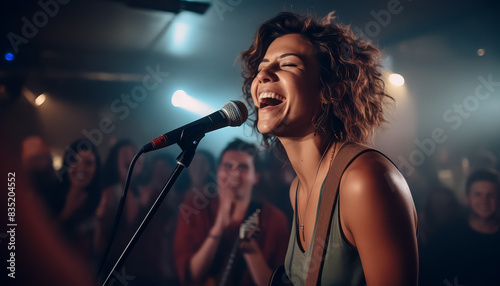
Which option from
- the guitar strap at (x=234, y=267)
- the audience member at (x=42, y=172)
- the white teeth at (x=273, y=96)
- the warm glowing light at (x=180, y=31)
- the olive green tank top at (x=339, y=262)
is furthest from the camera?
the warm glowing light at (x=180, y=31)

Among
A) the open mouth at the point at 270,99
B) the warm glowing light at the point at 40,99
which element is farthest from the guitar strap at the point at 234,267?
the warm glowing light at the point at 40,99

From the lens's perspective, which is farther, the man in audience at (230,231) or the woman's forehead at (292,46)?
the man in audience at (230,231)

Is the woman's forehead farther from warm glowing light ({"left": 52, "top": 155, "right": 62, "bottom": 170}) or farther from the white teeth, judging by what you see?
warm glowing light ({"left": 52, "top": 155, "right": 62, "bottom": 170})

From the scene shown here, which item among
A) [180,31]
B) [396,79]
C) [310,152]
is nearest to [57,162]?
[180,31]

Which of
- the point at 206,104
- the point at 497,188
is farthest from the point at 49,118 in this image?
the point at 497,188

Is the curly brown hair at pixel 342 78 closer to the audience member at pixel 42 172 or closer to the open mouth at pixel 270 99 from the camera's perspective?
the open mouth at pixel 270 99

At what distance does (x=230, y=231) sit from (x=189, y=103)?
3.38ft

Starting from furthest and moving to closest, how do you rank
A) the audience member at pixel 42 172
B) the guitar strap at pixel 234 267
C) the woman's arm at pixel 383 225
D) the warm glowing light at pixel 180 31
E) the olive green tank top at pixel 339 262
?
→ the warm glowing light at pixel 180 31
the guitar strap at pixel 234 267
the audience member at pixel 42 172
the olive green tank top at pixel 339 262
the woman's arm at pixel 383 225

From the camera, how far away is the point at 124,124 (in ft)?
6.30

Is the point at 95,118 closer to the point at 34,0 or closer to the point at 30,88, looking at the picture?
the point at 30,88

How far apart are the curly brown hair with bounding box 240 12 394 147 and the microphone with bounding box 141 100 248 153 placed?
0.44 meters

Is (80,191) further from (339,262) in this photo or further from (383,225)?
(383,225)

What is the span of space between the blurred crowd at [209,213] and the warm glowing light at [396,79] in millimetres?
633

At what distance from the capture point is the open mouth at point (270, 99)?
50.9 inches
